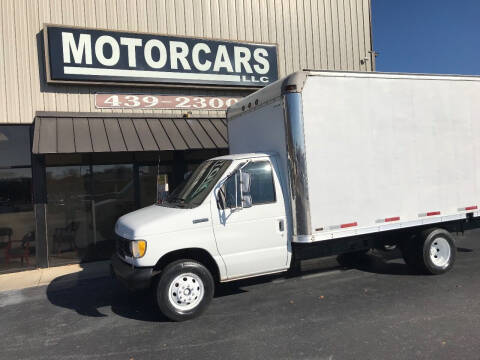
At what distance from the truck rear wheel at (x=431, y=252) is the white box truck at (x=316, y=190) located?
19 mm

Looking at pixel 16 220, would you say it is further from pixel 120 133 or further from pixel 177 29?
pixel 177 29

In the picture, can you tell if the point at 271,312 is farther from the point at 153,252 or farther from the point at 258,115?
the point at 258,115

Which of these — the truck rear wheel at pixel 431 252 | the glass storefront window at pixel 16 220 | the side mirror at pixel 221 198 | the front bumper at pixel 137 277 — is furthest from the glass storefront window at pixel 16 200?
the truck rear wheel at pixel 431 252

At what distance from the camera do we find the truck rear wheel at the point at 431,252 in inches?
268

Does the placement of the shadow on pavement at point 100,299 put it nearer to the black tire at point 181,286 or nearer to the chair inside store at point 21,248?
the black tire at point 181,286

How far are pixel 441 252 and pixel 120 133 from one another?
737 centimetres

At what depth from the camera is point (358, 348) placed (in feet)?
14.0

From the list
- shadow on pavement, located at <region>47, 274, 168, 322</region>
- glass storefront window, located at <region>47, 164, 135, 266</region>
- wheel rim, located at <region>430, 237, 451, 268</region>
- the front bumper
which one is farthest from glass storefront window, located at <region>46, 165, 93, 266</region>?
wheel rim, located at <region>430, 237, 451, 268</region>

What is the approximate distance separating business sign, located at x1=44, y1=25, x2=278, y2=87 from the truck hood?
18.2 feet

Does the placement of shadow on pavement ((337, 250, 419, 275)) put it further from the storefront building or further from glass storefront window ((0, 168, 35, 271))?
glass storefront window ((0, 168, 35, 271))

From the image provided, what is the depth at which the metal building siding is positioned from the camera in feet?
30.1

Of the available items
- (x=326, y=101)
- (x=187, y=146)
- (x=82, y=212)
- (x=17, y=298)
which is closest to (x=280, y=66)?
(x=187, y=146)

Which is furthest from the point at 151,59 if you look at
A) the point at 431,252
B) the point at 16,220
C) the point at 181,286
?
the point at 431,252

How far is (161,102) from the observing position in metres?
10.6
